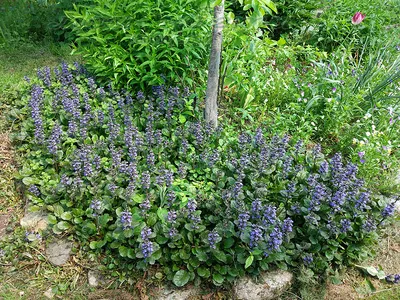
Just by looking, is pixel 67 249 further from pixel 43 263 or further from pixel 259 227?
pixel 259 227

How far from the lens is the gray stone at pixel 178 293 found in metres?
2.66

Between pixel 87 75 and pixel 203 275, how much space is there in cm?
255

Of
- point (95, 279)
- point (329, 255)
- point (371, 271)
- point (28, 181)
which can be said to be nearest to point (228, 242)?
point (329, 255)

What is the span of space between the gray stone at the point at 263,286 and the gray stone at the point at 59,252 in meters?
1.24

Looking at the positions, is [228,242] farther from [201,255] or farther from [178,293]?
[178,293]

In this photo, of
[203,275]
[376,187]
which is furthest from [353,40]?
[203,275]

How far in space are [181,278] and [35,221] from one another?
1262 millimetres

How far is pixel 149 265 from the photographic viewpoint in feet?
9.03

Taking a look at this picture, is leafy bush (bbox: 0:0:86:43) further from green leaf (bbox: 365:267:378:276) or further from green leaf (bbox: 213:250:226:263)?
green leaf (bbox: 365:267:378:276)

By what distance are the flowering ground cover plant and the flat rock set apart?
11 cm

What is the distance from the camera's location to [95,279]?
8.99 ft

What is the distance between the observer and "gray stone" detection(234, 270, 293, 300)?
8.77 feet

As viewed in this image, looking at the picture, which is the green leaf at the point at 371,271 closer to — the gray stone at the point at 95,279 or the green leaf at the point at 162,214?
the green leaf at the point at 162,214

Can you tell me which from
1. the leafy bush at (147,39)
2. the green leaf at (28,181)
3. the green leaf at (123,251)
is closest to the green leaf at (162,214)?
the green leaf at (123,251)
